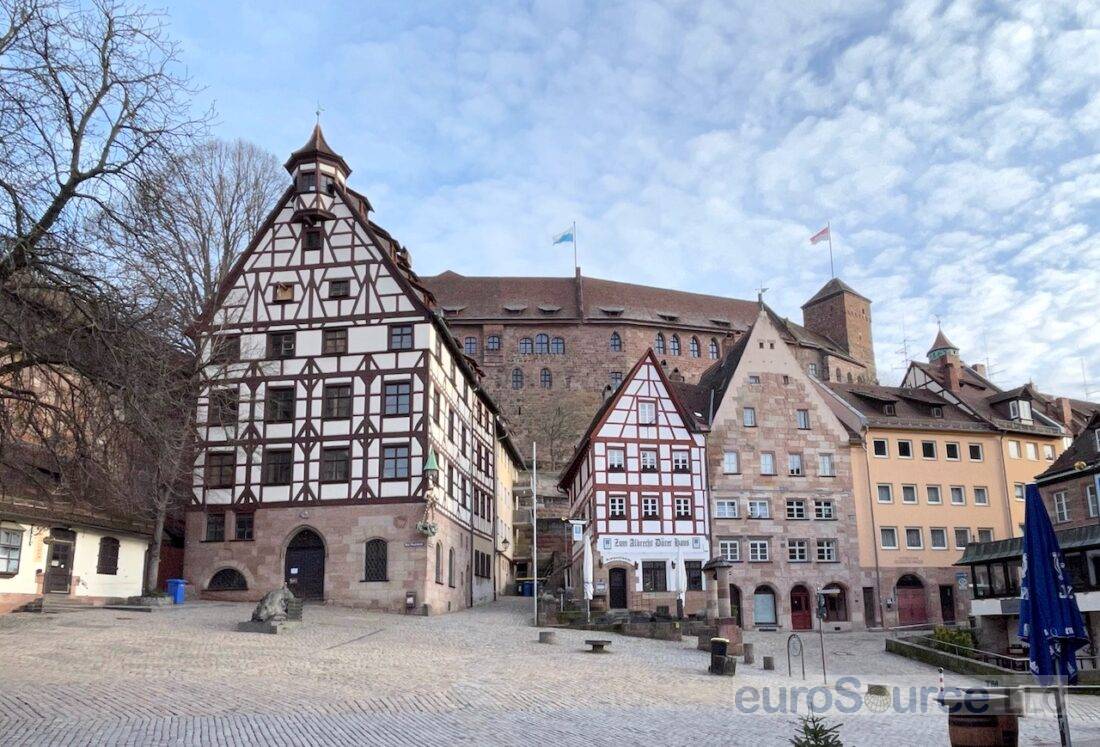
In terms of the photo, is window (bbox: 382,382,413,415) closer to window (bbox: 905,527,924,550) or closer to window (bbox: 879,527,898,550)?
window (bbox: 879,527,898,550)

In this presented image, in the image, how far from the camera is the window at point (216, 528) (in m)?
34.6

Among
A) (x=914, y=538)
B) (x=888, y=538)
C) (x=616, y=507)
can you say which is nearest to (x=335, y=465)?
(x=616, y=507)

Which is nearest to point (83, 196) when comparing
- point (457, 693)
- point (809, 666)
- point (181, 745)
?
point (181, 745)

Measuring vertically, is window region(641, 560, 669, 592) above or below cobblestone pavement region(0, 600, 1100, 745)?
above

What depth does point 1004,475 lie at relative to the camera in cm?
4638

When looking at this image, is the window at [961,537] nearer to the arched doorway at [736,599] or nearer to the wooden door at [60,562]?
the arched doorway at [736,599]

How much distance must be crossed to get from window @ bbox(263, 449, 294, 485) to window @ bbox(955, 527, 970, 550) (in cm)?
2851

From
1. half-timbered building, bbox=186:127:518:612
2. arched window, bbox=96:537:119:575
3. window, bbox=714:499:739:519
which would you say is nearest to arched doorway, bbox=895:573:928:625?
window, bbox=714:499:739:519

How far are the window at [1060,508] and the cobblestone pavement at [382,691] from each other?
1474 cm

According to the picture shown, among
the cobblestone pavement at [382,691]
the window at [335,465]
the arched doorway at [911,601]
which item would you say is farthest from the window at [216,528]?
the arched doorway at [911,601]

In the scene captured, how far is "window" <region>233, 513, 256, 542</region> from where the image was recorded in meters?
34.3

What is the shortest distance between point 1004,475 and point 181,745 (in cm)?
4260

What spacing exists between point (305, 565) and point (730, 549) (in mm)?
16771

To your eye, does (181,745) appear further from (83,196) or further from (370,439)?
(370,439)
